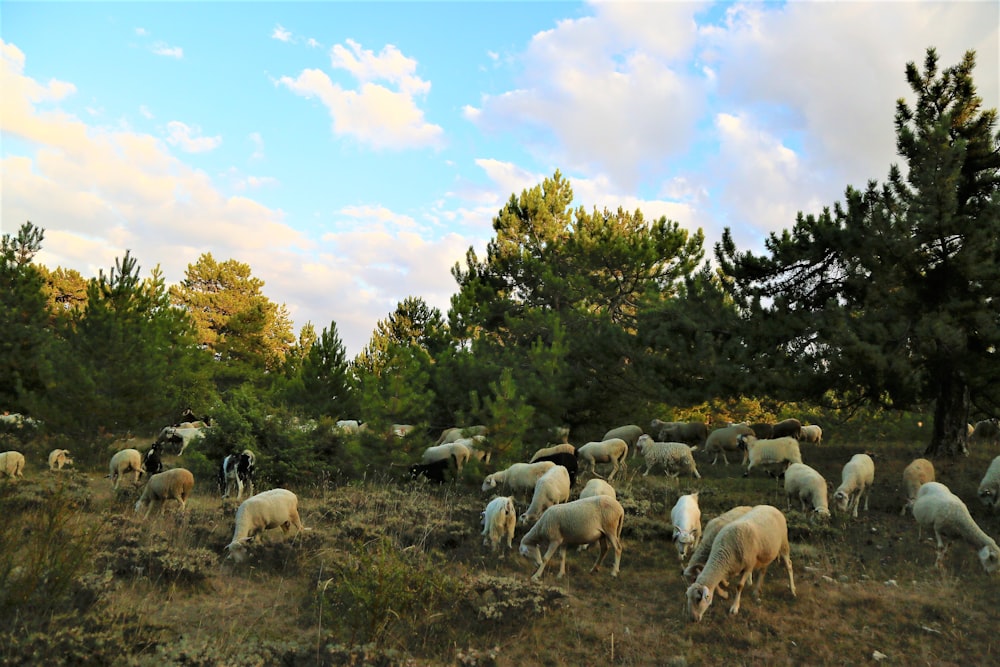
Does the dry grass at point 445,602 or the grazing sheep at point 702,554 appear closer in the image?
the dry grass at point 445,602

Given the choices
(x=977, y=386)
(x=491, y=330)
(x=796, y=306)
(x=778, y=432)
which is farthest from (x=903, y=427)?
(x=491, y=330)

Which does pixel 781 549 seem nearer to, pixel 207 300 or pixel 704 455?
pixel 704 455

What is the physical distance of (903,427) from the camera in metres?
22.7

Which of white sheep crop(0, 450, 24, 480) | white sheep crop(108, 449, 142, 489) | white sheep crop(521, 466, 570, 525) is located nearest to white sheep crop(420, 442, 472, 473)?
white sheep crop(521, 466, 570, 525)

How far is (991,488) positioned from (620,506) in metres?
8.03

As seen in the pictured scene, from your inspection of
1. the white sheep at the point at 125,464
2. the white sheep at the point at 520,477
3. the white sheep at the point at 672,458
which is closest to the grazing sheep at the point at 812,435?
the white sheep at the point at 672,458

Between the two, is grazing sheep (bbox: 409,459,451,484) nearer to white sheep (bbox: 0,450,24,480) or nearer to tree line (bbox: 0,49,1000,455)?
tree line (bbox: 0,49,1000,455)

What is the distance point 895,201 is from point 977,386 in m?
5.29

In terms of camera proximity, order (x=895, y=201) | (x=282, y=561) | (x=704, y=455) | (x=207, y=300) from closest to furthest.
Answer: (x=282, y=561)
(x=895, y=201)
(x=704, y=455)
(x=207, y=300)

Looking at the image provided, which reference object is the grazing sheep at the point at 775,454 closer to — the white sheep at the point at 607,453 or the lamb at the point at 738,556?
the white sheep at the point at 607,453

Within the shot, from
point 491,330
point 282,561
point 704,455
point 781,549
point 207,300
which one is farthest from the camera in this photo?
point 207,300

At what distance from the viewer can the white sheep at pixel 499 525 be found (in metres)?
9.24

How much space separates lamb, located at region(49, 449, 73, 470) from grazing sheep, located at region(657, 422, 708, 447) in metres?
18.5

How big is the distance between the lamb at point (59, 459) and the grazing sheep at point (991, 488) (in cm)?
2198
